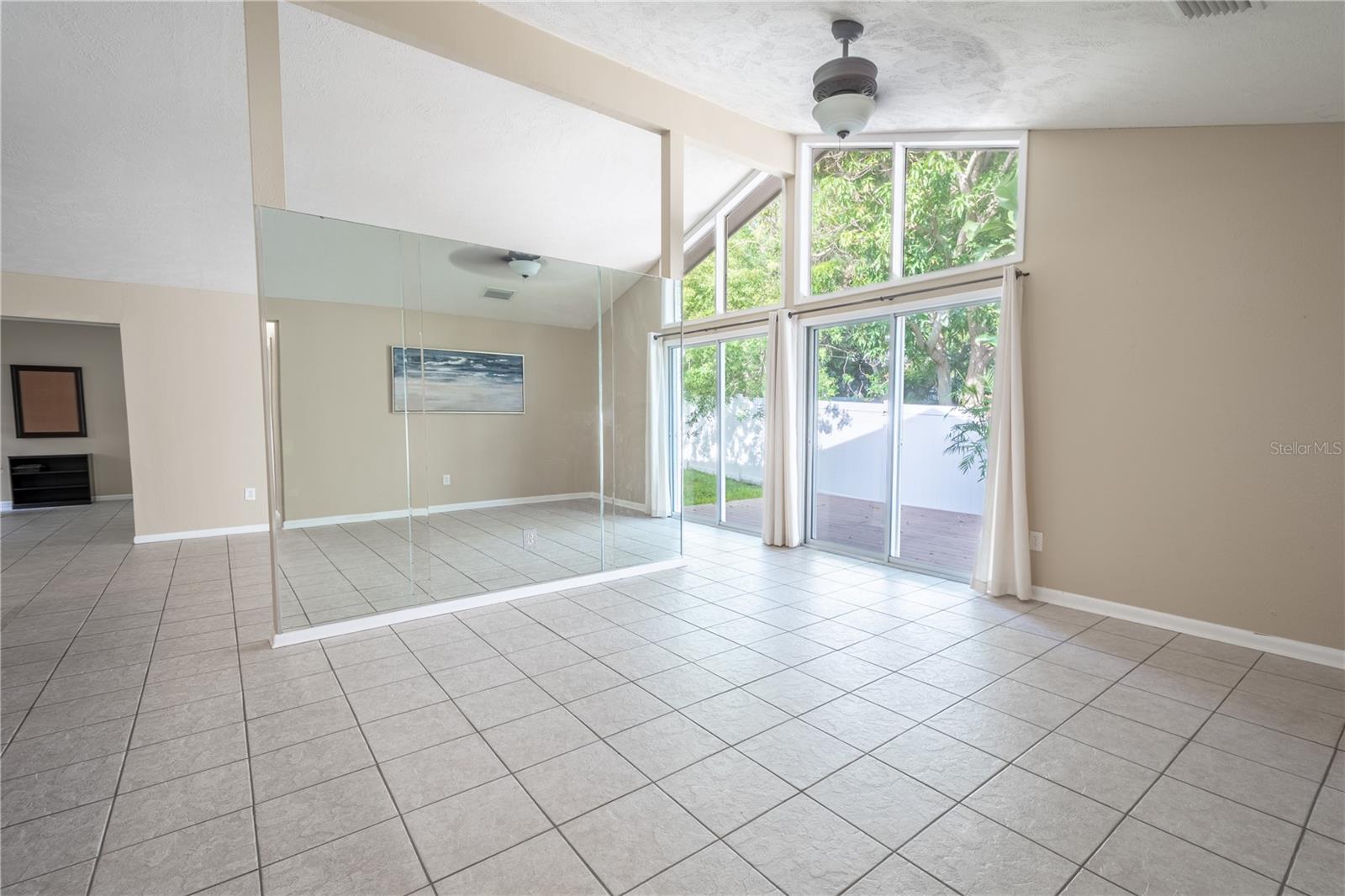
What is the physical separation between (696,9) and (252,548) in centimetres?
549

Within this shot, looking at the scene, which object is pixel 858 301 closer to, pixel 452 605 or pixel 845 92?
pixel 845 92

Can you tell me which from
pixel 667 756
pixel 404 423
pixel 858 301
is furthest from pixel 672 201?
pixel 667 756

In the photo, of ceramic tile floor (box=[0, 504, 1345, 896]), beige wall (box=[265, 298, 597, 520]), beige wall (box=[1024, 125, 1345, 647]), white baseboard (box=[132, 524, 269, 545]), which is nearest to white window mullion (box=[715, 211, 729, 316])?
beige wall (box=[265, 298, 597, 520])

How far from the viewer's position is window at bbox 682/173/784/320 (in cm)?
555

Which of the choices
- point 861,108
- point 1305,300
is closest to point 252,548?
point 861,108

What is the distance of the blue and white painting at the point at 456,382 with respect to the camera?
3.49 m

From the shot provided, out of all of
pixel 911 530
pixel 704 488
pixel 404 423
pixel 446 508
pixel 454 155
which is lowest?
pixel 911 530

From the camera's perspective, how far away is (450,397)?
3811 millimetres

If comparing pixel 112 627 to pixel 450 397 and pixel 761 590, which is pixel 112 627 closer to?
pixel 450 397

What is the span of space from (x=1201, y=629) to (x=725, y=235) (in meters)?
4.90

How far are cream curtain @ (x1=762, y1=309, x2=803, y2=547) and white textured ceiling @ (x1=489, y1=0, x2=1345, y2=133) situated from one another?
1.80 meters

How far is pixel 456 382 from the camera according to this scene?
3.81 m

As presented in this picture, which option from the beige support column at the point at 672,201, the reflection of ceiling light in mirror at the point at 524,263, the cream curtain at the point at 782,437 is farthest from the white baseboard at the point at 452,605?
the beige support column at the point at 672,201

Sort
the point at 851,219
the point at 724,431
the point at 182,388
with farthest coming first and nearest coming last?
the point at 724,431 → the point at 182,388 → the point at 851,219
